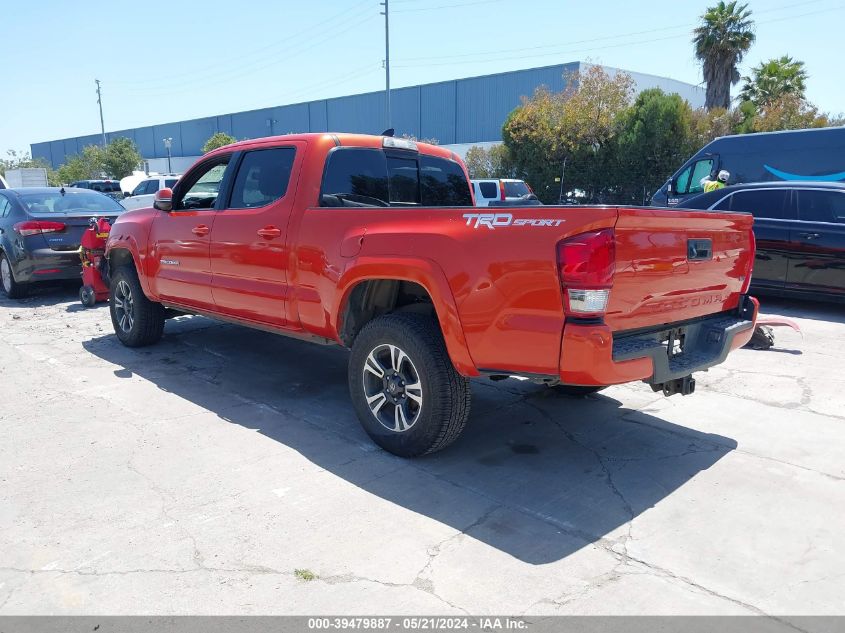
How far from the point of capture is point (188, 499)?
369 centimetres

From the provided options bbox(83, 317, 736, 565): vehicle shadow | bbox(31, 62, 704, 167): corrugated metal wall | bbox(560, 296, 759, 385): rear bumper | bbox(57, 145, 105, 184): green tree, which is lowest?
bbox(83, 317, 736, 565): vehicle shadow

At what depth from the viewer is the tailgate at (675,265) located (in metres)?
3.36

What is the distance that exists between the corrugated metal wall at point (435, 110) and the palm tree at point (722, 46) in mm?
6760

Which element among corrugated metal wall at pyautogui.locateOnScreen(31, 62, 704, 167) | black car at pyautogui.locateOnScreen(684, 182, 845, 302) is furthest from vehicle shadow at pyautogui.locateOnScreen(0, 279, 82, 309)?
corrugated metal wall at pyautogui.locateOnScreen(31, 62, 704, 167)

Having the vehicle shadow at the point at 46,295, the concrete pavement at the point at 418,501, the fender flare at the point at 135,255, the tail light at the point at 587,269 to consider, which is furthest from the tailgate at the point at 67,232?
the tail light at the point at 587,269

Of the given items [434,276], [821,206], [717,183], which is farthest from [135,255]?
[717,183]

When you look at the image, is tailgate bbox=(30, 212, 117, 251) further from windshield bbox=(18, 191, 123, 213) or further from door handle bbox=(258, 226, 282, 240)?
door handle bbox=(258, 226, 282, 240)

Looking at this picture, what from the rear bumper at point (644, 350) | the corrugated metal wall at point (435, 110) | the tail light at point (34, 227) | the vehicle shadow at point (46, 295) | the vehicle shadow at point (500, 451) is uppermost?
the corrugated metal wall at point (435, 110)

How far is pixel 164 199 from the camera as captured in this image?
6.10 m

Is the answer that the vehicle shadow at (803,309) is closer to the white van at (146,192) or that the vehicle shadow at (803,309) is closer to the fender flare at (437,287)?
the fender flare at (437,287)

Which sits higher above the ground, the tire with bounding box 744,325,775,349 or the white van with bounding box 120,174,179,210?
the white van with bounding box 120,174,179,210

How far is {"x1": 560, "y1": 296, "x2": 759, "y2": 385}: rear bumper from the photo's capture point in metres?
3.27

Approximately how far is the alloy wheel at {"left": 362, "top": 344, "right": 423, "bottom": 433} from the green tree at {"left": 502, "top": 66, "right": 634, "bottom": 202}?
22658 millimetres

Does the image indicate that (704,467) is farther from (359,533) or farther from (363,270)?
(363,270)
